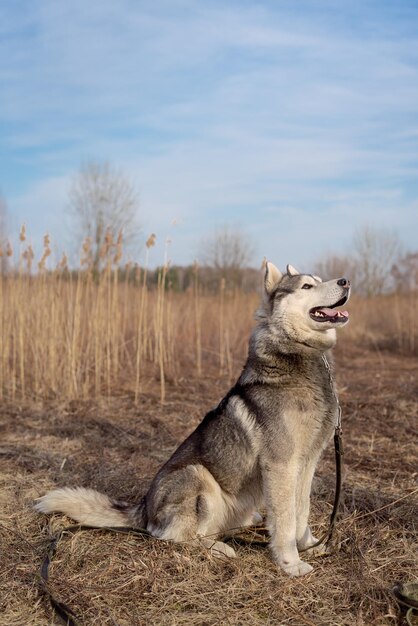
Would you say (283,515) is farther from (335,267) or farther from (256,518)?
(335,267)

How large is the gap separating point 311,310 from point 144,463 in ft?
8.77

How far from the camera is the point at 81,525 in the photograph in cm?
380

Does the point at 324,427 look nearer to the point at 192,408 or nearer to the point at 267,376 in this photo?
the point at 267,376

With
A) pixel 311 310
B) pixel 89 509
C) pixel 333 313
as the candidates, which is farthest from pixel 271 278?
pixel 89 509

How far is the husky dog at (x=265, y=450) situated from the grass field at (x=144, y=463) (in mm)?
164

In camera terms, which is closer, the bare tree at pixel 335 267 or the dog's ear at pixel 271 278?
the dog's ear at pixel 271 278

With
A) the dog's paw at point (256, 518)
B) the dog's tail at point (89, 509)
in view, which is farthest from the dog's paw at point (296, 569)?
the dog's tail at point (89, 509)

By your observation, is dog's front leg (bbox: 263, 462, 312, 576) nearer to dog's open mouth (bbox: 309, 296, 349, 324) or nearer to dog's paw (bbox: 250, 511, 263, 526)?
dog's paw (bbox: 250, 511, 263, 526)

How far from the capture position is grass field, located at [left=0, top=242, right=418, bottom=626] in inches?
121

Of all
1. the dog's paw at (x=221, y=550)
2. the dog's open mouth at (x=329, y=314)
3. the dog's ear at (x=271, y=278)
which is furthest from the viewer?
the dog's ear at (x=271, y=278)

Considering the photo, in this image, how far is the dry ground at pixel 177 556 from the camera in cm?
298

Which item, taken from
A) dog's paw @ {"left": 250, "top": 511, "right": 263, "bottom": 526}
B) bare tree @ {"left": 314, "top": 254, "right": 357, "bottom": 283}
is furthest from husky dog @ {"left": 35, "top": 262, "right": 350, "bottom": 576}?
bare tree @ {"left": 314, "top": 254, "right": 357, "bottom": 283}

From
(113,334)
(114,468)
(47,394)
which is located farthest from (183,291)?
(114,468)

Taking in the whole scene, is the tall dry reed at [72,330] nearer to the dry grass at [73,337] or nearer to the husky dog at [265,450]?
the dry grass at [73,337]
